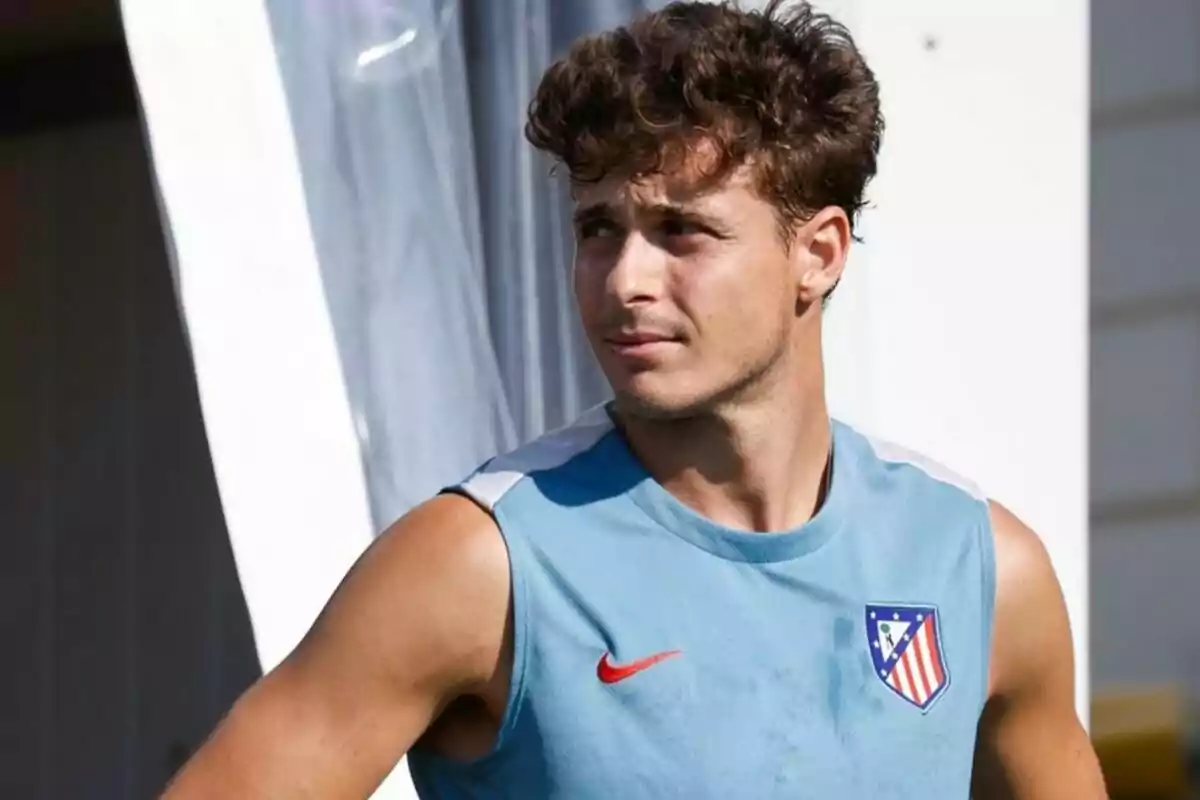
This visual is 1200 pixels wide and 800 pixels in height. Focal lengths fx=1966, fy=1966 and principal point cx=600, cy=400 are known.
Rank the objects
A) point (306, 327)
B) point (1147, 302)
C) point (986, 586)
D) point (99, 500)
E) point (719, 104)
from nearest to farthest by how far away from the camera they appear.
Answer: point (719, 104) → point (986, 586) → point (306, 327) → point (99, 500) → point (1147, 302)

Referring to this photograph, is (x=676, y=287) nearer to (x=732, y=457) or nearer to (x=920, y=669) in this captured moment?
(x=732, y=457)

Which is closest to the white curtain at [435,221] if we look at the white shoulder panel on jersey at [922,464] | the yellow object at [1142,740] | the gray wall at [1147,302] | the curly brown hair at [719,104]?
the curly brown hair at [719,104]

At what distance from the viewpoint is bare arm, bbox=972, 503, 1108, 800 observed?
1879 millimetres

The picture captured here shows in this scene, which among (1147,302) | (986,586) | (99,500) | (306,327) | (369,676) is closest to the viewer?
(369,676)

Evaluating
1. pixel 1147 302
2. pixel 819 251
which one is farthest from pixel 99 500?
pixel 1147 302

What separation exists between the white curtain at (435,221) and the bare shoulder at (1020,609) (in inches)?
26.0

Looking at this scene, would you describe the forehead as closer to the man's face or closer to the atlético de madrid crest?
the man's face

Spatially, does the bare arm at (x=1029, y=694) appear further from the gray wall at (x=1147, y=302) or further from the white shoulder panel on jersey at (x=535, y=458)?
the gray wall at (x=1147, y=302)

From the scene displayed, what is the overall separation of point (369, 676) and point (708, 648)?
0.29 meters

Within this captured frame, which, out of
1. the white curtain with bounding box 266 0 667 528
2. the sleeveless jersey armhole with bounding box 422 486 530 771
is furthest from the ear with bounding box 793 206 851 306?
the white curtain with bounding box 266 0 667 528

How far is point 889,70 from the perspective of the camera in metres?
2.66

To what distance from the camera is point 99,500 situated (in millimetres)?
3342

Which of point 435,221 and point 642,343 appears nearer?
point 642,343

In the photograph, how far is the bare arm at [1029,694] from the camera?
1.88m
